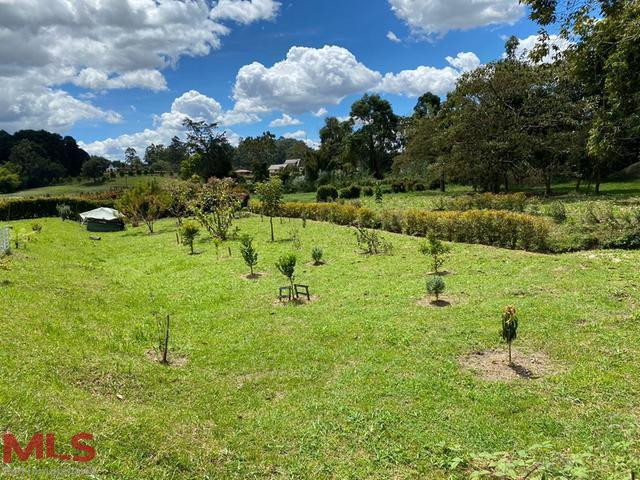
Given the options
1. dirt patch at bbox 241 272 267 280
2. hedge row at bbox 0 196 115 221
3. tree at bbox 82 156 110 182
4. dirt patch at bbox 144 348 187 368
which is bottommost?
dirt patch at bbox 144 348 187 368

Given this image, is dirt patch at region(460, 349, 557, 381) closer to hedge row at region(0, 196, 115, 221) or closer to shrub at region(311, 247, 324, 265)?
shrub at region(311, 247, 324, 265)

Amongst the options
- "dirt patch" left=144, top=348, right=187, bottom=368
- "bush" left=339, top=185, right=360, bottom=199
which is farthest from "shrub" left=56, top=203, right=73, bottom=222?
"dirt patch" left=144, top=348, right=187, bottom=368

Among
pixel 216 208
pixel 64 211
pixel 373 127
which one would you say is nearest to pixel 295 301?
pixel 216 208

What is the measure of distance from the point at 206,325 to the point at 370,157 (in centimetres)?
5020

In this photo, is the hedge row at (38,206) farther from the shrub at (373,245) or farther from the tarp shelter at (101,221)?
the shrub at (373,245)

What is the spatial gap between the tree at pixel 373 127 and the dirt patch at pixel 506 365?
47.6 m

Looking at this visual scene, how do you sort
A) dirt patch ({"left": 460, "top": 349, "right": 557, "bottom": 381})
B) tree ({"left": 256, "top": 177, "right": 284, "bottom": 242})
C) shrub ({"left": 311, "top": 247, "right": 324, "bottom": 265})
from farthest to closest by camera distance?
1. tree ({"left": 256, "top": 177, "right": 284, "bottom": 242})
2. shrub ({"left": 311, "top": 247, "right": 324, "bottom": 265})
3. dirt patch ({"left": 460, "top": 349, "right": 557, "bottom": 381})

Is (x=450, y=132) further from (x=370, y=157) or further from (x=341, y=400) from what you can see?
(x=370, y=157)

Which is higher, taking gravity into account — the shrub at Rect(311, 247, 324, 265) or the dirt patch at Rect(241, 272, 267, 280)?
the shrub at Rect(311, 247, 324, 265)

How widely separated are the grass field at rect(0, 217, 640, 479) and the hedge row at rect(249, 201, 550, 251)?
180cm

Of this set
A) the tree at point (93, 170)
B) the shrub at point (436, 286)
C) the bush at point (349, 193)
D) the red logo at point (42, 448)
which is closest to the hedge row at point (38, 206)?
the bush at point (349, 193)

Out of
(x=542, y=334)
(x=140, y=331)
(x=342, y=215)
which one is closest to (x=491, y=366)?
(x=542, y=334)

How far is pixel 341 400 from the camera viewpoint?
4.92 meters

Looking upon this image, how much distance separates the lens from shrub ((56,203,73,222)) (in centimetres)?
2939
